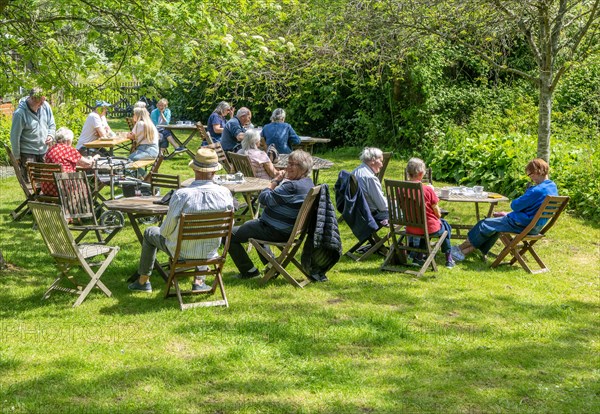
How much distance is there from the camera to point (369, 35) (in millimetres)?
13250

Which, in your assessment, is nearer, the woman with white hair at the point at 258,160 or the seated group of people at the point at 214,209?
the seated group of people at the point at 214,209

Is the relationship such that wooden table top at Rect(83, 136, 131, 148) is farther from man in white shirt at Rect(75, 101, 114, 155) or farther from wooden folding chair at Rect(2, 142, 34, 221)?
wooden folding chair at Rect(2, 142, 34, 221)

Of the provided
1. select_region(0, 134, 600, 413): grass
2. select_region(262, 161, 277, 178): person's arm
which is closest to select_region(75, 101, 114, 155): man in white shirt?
select_region(262, 161, 277, 178): person's arm

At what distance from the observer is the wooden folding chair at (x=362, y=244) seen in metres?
10.0

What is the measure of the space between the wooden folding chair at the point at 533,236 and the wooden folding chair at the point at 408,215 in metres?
0.71

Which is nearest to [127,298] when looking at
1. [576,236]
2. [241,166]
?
[241,166]

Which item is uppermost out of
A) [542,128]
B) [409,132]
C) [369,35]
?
[369,35]

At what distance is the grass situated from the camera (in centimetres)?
572

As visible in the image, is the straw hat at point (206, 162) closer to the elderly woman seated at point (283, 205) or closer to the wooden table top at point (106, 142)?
the elderly woman seated at point (283, 205)

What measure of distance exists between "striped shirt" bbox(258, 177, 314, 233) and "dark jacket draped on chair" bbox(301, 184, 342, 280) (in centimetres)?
19

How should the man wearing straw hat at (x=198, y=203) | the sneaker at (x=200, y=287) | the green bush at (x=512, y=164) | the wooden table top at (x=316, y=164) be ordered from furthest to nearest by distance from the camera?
1. the green bush at (x=512, y=164)
2. the wooden table top at (x=316, y=164)
3. the sneaker at (x=200, y=287)
4. the man wearing straw hat at (x=198, y=203)

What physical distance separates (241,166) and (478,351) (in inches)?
231

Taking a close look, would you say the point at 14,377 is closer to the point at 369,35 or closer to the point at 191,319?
the point at 191,319

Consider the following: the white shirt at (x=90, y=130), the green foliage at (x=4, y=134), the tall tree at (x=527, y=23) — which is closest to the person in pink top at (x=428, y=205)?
the tall tree at (x=527, y=23)
